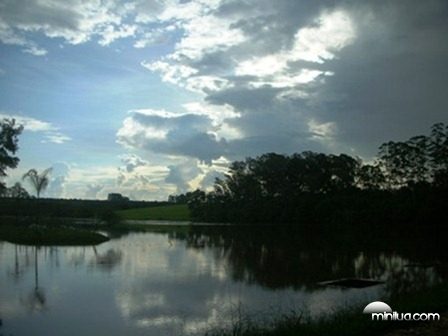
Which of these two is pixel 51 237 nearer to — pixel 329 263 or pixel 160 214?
pixel 329 263

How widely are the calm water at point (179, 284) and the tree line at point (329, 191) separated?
3453 centimetres

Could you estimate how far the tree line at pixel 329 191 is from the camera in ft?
244

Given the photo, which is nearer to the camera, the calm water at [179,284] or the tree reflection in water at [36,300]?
the calm water at [179,284]

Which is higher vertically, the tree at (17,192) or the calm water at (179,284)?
the tree at (17,192)

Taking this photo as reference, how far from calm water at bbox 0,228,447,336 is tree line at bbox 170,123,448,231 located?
34532 mm

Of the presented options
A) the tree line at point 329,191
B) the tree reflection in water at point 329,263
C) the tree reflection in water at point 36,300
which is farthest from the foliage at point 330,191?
the tree reflection in water at point 36,300

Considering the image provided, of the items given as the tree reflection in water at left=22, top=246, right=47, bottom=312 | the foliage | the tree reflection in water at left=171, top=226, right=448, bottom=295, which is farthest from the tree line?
the tree reflection in water at left=22, top=246, right=47, bottom=312

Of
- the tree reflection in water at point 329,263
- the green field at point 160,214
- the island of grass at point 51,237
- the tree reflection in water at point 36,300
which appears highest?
the green field at point 160,214

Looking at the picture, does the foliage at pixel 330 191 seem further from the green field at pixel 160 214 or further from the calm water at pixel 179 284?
the calm water at pixel 179 284

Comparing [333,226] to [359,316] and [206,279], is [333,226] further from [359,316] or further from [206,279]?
[359,316]

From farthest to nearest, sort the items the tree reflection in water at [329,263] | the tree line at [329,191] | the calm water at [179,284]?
the tree line at [329,191]
the tree reflection in water at [329,263]
the calm water at [179,284]

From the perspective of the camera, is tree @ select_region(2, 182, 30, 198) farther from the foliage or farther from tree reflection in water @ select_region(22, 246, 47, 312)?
tree reflection in water @ select_region(22, 246, 47, 312)

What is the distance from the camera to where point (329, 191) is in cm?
9725

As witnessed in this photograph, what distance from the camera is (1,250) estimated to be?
4053 centimetres
